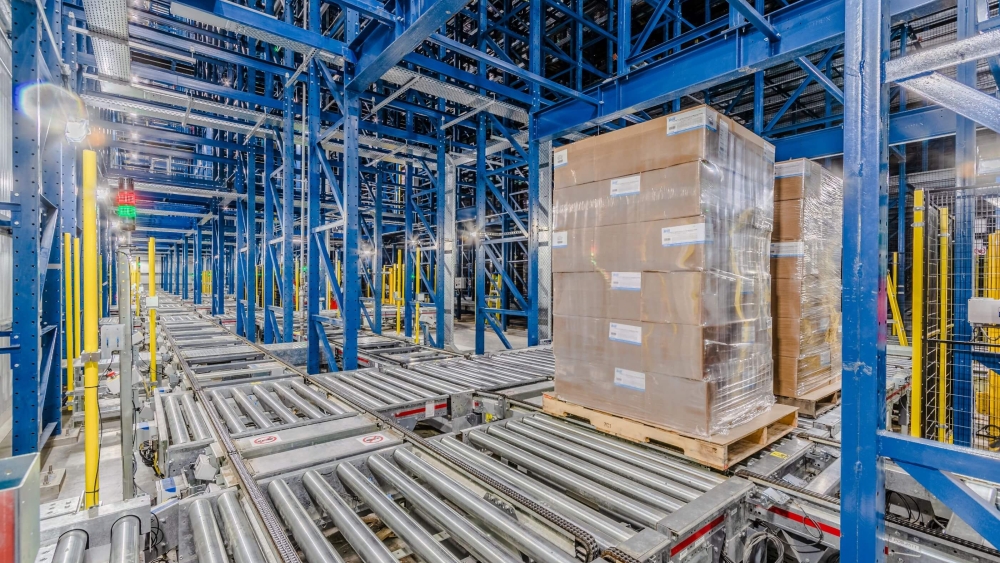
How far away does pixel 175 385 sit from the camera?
5168 millimetres

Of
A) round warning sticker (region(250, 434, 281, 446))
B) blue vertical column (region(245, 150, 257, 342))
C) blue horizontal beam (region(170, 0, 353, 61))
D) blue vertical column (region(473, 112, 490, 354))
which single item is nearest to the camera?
round warning sticker (region(250, 434, 281, 446))

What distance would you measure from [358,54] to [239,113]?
3335mm

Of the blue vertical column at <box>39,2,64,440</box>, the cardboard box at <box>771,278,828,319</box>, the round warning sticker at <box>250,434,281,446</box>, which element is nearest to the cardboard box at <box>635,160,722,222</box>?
the cardboard box at <box>771,278,828,319</box>

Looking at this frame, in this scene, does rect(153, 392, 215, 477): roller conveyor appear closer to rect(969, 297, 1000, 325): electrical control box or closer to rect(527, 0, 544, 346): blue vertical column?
rect(527, 0, 544, 346): blue vertical column

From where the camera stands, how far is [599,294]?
304 centimetres

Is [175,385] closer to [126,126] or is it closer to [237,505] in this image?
[237,505]

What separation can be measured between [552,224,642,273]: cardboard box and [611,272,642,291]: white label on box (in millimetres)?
26

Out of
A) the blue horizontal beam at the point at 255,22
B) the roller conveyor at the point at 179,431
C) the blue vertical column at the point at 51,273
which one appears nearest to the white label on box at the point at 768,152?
the roller conveyor at the point at 179,431

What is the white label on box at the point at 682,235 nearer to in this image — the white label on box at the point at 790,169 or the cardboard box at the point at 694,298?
the cardboard box at the point at 694,298

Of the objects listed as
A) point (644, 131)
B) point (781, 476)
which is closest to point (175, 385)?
point (644, 131)

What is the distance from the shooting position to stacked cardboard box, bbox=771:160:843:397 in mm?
3391

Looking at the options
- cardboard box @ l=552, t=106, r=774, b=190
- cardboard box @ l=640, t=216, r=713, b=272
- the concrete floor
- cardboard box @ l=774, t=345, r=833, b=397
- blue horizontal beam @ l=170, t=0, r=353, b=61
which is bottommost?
the concrete floor

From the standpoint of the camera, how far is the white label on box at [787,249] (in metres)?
3.35

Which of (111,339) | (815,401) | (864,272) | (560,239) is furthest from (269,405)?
(815,401)
